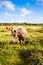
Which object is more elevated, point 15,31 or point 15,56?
point 15,31

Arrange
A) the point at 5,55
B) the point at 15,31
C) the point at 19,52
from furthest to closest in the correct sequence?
1. the point at 15,31
2. the point at 19,52
3. the point at 5,55

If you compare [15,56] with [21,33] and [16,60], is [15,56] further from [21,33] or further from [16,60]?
[21,33]

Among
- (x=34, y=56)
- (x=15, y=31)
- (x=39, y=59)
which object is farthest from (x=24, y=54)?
(x=15, y=31)

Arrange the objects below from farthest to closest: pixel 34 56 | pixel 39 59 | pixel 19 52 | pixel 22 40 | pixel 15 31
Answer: pixel 22 40 < pixel 15 31 < pixel 19 52 < pixel 34 56 < pixel 39 59

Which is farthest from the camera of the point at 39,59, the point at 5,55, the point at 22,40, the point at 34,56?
the point at 22,40

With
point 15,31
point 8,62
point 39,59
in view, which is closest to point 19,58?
point 8,62

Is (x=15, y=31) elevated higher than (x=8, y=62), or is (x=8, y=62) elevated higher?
(x=15, y=31)

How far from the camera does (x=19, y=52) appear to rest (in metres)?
13.1

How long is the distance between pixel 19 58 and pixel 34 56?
4.25 ft

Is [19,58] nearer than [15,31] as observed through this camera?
Yes

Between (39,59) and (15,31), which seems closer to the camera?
(39,59)

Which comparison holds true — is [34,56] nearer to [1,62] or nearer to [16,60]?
[16,60]

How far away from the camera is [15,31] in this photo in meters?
15.2

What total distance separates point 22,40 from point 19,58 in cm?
454
